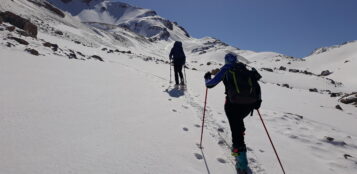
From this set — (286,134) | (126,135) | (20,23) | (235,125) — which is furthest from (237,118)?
(20,23)

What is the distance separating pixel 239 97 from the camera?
148 inches

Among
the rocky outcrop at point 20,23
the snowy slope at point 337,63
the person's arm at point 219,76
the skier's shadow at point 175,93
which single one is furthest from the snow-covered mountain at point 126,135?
the snowy slope at point 337,63

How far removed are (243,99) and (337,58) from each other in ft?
252

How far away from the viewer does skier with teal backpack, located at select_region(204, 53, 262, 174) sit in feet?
12.3

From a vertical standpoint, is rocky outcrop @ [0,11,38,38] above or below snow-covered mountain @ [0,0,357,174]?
above

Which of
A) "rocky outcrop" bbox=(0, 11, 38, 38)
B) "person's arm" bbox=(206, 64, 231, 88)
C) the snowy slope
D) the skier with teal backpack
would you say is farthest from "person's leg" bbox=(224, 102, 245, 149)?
the snowy slope

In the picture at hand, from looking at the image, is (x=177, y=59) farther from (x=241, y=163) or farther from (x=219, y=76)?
(x=241, y=163)

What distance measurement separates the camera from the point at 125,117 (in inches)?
195

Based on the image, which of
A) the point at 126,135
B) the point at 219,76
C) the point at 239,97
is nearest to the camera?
the point at 239,97

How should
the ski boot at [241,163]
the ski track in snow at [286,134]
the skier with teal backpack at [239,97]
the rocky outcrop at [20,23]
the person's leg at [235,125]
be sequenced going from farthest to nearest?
the rocky outcrop at [20,23] → the ski track in snow at [286,134] → the person's leg at [235,125] → the skier with teal backpack at [239,97] → the ski boot at [241,163]

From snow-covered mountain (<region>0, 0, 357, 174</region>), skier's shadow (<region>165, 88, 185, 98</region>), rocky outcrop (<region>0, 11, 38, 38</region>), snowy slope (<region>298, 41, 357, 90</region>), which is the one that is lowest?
snow-covered mountain (<region>0, 0, 357, 174</region>)

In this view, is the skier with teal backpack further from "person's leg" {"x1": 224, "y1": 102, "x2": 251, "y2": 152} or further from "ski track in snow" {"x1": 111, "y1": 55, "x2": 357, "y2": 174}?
"ski track in snow" {"x1": 111, "y1": 55, "x2": 357, "y2": 174}

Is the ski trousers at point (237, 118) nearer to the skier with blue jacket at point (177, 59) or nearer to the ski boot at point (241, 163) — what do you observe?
the ski boot at point (241, 163)

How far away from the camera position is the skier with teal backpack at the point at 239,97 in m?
3.74
